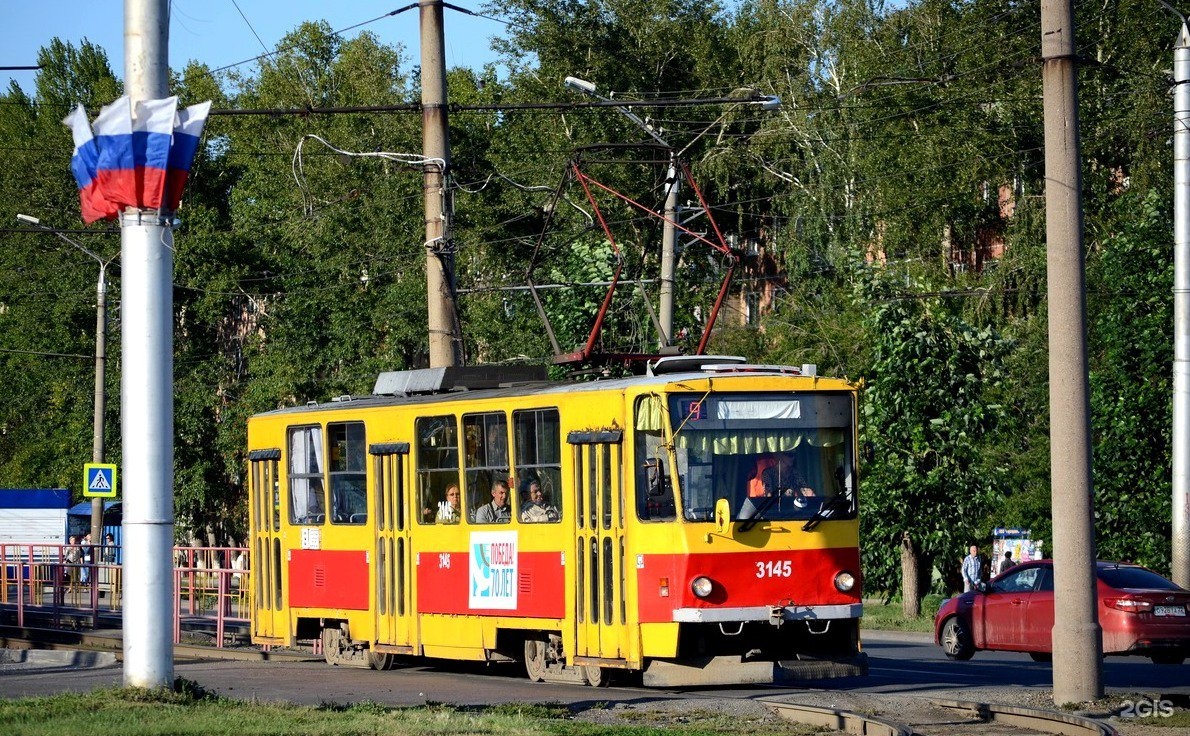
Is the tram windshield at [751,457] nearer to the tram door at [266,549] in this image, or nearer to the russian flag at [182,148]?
the russian flag at [182,148]

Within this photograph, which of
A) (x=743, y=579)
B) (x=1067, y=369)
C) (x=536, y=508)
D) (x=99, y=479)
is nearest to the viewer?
(x=1067, y=369)

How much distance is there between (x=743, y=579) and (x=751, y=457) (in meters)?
1.05

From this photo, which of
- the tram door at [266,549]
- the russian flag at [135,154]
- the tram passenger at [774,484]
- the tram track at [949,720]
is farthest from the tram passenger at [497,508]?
the russian flag at [135,154]

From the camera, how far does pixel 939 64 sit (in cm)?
4569

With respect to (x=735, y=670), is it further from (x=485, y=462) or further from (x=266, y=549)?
(x=266, y=549)

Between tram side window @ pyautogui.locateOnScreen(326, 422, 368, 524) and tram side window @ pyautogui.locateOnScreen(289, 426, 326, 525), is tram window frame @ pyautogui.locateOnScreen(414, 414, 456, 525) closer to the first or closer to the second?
tram side window @ pyautogui.locateOnScreen(326, 422, 368, 524)

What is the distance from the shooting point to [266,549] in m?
21.4

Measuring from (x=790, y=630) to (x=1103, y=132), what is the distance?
2677 centimetres

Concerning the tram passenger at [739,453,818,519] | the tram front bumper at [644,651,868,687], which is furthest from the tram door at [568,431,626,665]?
the tram passenger at [739,453,818,519]

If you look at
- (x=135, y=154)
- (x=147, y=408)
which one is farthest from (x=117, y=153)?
(x=147, y=408)

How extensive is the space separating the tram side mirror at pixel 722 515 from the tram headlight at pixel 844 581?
120 centimetres

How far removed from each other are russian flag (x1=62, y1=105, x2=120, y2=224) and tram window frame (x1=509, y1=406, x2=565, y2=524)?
501cm

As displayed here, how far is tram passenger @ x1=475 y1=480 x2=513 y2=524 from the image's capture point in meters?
17.5

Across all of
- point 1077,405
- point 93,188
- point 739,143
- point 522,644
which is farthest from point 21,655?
point 739,143
